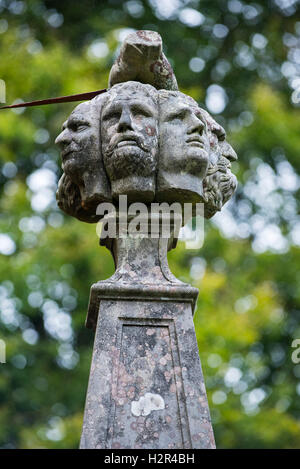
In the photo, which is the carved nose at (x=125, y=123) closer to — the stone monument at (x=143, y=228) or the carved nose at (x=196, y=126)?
the stone monument at (x=143, y=228)

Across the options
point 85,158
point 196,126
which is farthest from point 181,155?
Answer: point 85,158

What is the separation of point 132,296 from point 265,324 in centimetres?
524

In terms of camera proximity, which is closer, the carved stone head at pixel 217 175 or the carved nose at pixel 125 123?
the carved nose at pixel 125 123

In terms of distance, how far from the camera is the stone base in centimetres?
271

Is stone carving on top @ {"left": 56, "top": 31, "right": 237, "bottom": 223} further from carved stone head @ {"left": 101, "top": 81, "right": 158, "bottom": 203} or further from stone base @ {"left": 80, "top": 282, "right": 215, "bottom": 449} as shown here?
stone base @ {"left": 80, "top": 282, "right": 215, "bottom": 449}

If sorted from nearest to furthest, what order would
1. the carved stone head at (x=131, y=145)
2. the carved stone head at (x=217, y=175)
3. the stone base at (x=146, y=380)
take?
the stone base at (x=146, y=380)
the carved stone head at (x=131, y=145)
the carved stone head at (x=217, y=175)

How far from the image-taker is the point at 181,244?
8.07 metres

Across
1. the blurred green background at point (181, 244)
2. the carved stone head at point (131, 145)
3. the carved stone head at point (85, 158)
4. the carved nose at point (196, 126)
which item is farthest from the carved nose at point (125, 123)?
the blurred green background at point (181, 244)

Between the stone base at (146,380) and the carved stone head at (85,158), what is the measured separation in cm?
44

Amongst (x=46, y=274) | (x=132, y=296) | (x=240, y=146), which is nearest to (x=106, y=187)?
(x=132, y=296)

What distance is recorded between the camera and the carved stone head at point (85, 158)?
326cm

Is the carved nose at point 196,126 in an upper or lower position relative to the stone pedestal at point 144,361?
upper

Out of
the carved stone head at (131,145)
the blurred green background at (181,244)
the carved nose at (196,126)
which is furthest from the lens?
the blurred green background at (181,244)

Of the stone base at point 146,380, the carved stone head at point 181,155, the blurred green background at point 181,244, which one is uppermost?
the blurred green background at point 181,244
